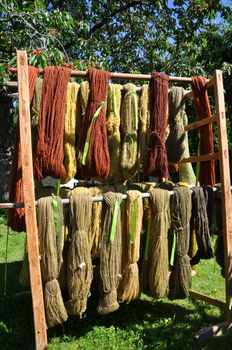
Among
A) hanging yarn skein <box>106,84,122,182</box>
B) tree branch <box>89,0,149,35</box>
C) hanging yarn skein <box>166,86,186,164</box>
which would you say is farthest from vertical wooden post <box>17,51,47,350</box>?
tree branch <box>89,0,149,35</box>

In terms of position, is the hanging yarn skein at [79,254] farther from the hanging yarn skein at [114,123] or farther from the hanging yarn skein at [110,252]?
the hanging yarn skein at [114,123]

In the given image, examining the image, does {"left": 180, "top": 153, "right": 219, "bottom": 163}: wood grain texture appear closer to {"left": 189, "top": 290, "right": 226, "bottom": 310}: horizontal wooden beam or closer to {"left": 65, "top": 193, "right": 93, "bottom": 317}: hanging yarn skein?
{"left": 65, "top": 193, "right": 93, "bottom": 317}: hanging yarn skein

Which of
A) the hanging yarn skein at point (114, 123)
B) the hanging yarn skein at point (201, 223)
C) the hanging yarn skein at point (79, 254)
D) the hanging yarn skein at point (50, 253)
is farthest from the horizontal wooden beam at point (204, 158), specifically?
the hanging yarn skein at point (50, 253)

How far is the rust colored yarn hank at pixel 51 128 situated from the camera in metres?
3.10

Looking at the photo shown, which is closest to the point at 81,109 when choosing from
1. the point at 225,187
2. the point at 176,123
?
the point at 176,123

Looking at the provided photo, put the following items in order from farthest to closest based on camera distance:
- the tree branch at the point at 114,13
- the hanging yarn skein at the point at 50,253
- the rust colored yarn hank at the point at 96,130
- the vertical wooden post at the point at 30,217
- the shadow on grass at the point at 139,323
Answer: the tree branch at the point at 114,13
the shadow on grass at the point at 139,323
the rust colored yarn hank at the point at 96,130
the hanging yarn skein at the point at 50,253
the vertical wooden post at the point at 30,217

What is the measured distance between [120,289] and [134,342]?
1.46ft

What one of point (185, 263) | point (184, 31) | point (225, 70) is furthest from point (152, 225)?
point (225, 70)

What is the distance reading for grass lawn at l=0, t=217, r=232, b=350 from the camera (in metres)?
3.31

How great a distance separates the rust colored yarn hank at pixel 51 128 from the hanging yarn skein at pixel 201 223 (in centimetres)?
122

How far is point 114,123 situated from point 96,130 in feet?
0.84

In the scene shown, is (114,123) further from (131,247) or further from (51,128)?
(131,247)

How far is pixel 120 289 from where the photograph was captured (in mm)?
3438

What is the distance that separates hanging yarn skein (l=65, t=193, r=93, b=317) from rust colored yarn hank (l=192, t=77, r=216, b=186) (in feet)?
4.35
